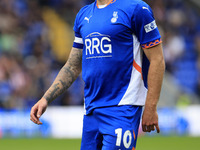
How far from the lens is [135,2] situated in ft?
14.4

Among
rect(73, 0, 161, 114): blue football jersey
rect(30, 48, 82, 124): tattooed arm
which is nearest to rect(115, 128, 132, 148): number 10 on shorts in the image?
rect(73, 0, 161, 114): blue football jersey

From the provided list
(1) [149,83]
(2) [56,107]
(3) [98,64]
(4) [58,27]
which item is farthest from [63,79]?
(4) [58,27]

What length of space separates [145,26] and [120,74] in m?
0.45

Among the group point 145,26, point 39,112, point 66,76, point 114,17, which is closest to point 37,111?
point 39,112

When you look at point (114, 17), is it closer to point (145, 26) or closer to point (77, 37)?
point (145, 26)

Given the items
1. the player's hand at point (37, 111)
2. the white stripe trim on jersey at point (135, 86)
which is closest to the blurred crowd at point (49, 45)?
the player's hand at point (37, 111)

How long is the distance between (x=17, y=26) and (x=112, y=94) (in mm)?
14715

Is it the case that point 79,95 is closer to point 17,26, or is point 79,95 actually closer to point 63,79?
point 17,26

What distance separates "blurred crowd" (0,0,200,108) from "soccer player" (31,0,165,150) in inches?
469

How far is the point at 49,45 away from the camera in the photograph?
1867cm

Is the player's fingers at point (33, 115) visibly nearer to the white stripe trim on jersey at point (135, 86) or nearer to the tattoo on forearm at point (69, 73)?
the tattoo on forearm at point (69, 73)

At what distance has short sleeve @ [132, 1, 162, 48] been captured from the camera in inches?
170

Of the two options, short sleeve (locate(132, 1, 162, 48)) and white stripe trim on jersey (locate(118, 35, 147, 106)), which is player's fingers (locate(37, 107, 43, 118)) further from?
short sleeve (locate(132, 1, 162, 48))

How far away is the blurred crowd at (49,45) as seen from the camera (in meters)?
16.5
